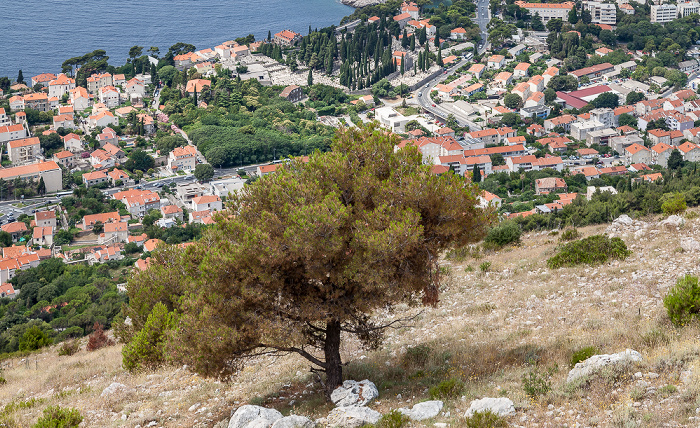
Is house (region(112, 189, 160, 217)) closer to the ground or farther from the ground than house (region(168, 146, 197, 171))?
closer to the ground

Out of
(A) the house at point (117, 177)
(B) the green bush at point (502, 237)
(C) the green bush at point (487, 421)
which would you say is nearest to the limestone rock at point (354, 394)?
(C) the green bush at point (487, 421)

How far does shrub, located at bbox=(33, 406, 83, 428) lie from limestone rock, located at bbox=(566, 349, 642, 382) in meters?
5.46

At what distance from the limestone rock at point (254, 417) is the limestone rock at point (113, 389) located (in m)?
3.10

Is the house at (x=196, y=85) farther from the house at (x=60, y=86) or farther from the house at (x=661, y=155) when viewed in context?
the house at (x=661, y=155)

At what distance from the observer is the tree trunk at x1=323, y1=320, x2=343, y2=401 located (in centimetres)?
834

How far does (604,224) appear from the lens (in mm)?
15625

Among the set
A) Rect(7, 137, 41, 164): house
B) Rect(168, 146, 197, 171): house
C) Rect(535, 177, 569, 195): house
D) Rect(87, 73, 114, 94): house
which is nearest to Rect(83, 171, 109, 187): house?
Rect(168, 146, 197, 171): house

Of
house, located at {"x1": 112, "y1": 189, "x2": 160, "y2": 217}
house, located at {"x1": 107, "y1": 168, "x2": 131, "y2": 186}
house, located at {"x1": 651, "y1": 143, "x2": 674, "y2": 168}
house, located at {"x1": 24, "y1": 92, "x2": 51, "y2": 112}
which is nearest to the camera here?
house, located at {"x1": 112, "y1": 189, "x2": 160, "y2": 217}

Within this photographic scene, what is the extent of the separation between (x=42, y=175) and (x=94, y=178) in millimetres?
2701

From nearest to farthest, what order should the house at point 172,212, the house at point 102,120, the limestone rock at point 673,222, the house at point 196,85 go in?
the limestone rock at point 673,222, the house at point 172,212, the house at point 102,120, the house at point 196,85

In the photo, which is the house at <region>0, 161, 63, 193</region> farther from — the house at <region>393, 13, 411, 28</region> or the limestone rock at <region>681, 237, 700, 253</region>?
the limestone rock at <region>681, 237, 700, 253</region>

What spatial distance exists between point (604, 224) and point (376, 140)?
29.7ft

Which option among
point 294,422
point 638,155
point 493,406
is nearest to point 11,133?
point 638,155

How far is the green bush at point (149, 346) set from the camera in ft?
36.0
